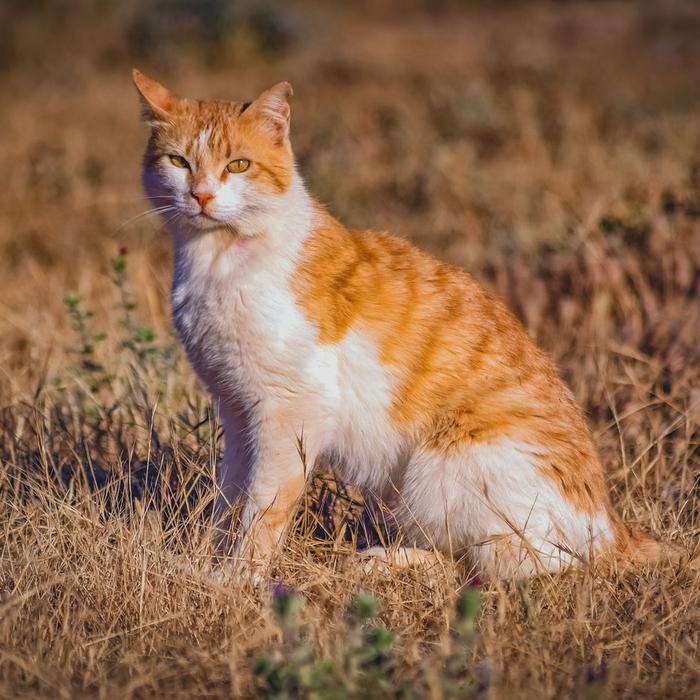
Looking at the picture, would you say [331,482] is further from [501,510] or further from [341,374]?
[501,510]

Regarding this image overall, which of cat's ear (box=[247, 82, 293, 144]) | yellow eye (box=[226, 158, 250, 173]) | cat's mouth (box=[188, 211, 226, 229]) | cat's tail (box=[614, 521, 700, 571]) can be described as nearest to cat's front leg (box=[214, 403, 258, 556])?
cat's mouth (box=[188, 211, 226, 229])

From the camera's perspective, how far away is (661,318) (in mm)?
4617

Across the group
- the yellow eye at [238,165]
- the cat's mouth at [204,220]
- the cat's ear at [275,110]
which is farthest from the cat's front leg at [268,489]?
the cat's ear at [275,110]

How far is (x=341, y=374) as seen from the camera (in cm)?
316

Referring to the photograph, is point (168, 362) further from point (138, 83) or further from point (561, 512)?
point (561, 512)

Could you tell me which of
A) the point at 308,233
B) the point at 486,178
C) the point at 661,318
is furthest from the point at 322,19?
the point at 308,233

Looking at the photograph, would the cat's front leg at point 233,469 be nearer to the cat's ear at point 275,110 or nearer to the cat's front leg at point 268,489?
the cat's front leg at point 268,489

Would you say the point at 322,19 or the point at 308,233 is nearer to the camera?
the point at 308,233

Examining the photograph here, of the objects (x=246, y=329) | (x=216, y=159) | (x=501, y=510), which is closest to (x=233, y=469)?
(x=246, y=329)

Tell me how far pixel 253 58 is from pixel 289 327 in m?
11.8

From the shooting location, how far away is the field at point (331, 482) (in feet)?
8.05

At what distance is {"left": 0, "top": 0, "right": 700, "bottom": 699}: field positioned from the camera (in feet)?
8.05

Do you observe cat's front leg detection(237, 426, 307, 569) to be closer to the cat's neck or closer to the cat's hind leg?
the cat's hind leg

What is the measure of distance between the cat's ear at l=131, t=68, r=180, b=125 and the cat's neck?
13.8 inches
